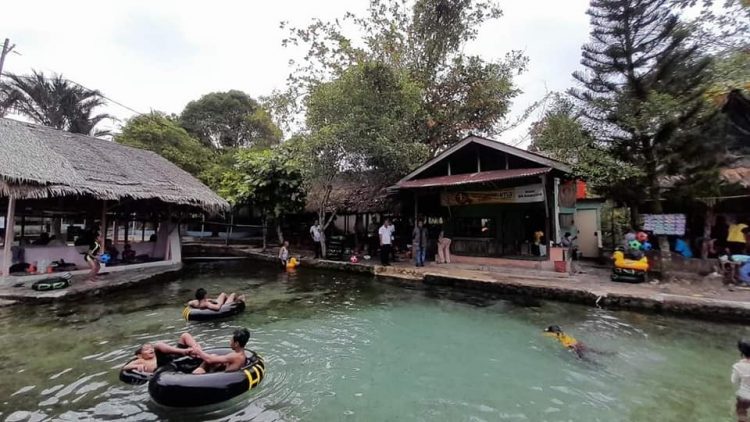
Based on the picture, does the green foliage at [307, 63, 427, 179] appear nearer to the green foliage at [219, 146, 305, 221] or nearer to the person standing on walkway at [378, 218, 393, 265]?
the person standing on walkway at [378, 218, 393, 265]

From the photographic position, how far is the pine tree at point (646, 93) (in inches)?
375

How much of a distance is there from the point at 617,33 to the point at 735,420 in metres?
10.3

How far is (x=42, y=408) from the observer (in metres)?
4.23

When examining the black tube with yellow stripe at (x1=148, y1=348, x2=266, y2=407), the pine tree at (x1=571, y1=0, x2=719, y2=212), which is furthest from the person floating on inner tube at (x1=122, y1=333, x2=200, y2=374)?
the pine tree at (x1=571, y1=0, x2=719, y2=212)

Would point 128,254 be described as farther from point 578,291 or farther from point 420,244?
point 578,291

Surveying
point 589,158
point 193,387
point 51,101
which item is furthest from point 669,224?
point 51,101

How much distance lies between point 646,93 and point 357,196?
11312mm

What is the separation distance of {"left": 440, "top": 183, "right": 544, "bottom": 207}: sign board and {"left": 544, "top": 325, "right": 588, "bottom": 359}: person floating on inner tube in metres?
5.36

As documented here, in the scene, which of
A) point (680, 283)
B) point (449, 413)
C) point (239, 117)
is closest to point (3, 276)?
point (449, 413)

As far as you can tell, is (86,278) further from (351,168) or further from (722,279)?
(722,279)

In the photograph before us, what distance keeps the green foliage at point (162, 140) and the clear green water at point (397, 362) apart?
45.9ft

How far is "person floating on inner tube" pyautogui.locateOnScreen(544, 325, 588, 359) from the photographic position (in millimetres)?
5921

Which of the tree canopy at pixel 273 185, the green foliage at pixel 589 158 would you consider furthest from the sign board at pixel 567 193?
the tree canopy at pixel 273 185

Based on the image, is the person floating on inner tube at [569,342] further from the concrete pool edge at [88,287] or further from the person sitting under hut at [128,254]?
the person sitting under hut at [128,254]
